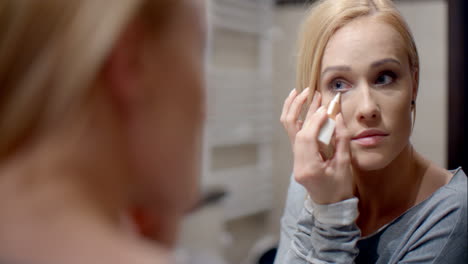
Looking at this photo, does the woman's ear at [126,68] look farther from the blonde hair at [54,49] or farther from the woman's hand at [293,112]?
the woman's hand at [293,112]

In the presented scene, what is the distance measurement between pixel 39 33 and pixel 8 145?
0.08m

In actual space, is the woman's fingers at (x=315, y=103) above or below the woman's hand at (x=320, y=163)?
above

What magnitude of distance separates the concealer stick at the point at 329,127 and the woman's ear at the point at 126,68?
24 cm

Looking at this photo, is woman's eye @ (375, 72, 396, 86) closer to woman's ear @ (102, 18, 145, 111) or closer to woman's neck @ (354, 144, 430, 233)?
woman's neck @ (354, 144, 430, 233)

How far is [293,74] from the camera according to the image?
563 millimetres

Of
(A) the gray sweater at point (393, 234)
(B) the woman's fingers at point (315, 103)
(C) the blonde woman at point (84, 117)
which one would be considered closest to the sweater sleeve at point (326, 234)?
(A) the gray sweater at point (393, 234)

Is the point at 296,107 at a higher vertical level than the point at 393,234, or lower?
higher

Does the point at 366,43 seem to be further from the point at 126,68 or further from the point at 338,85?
the point at 126,68

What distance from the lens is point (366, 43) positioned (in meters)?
0.47

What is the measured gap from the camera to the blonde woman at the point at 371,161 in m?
0.46

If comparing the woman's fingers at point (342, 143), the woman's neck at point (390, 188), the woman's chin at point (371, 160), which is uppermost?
the woman's fingers at point (342, 143)

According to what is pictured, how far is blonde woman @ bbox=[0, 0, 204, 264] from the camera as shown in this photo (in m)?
0.27

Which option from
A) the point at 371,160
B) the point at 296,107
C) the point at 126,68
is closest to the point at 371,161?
the point at 371,160

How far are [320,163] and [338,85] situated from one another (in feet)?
0.29
